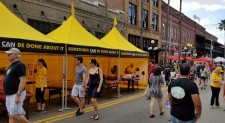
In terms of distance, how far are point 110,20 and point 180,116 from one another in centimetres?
2485

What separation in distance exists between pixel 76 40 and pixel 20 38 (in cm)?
350

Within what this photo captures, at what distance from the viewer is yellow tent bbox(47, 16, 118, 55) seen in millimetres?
12531

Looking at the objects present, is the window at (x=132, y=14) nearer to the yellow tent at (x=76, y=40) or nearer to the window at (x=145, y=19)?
the window at (x=145, y=19)

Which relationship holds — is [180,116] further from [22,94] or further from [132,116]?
[132,116]

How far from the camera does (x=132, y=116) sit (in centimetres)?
1120

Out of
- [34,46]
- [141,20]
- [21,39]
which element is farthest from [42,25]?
[141,20]

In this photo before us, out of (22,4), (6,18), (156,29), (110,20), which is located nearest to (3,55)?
(6,18)

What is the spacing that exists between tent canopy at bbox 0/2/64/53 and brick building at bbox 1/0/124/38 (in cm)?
683

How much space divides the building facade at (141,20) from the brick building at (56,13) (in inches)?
177

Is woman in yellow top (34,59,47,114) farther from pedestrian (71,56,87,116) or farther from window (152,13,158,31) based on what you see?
window (152,13,158,31)

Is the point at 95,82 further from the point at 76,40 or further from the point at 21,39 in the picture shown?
the point at 76,40

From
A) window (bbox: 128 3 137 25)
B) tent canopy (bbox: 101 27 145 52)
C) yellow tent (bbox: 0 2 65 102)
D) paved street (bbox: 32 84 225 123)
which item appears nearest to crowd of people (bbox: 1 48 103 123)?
paved street (bbox: 32 84 225 123)

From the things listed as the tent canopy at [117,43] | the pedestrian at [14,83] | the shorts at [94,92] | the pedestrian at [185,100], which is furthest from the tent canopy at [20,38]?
the tent canopy at [117,43]

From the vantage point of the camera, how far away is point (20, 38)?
9977mm
